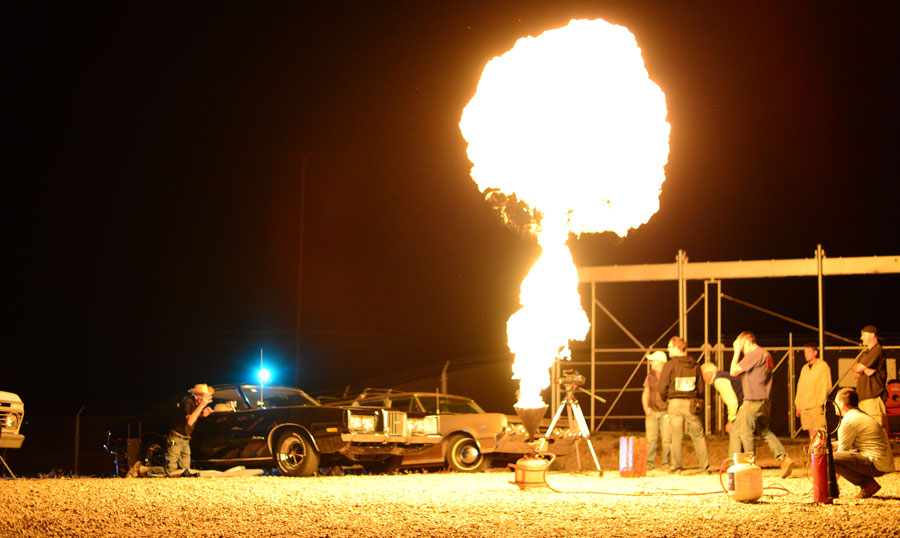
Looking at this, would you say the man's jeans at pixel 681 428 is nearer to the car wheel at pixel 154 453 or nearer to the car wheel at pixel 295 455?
the car wheel at pixel 295 455

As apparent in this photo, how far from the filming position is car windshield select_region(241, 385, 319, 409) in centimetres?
1535

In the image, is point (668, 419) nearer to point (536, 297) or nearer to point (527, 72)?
point (536, 297)

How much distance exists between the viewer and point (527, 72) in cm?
1502

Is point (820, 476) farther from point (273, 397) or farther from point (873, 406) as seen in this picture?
point (273, 397)

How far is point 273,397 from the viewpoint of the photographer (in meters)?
15.6

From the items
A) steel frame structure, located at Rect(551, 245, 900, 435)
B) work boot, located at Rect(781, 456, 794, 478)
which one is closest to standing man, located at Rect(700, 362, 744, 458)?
work boot, located at Rect(781, 456, 794, 478)

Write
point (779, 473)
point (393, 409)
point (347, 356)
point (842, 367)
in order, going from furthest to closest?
point (347, 356), point (842, 367), point (393, 409), point (779, 473)

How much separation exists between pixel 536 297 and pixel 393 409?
3.07 m

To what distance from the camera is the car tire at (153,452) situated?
15.7 metres

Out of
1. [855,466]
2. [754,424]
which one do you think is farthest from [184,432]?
[855,466]

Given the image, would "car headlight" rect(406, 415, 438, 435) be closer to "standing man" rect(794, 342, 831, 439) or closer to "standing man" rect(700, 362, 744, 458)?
"standing man" rect(700, 362, 744, 458)

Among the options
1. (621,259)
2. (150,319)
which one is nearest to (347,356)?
(150,319)

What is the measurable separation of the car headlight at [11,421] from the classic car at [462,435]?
5307 millimetres

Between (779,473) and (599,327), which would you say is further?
(599,327)
